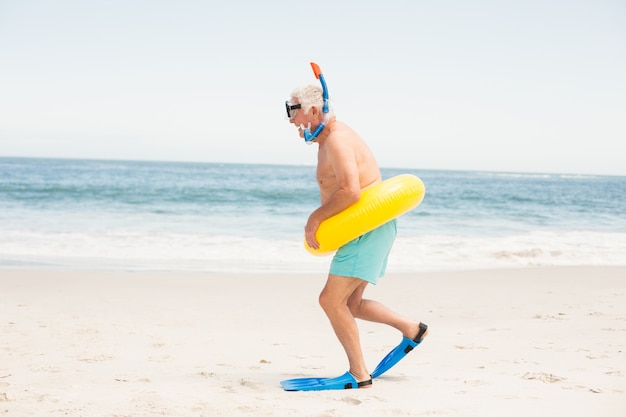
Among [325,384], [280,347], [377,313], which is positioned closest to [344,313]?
[377,313]

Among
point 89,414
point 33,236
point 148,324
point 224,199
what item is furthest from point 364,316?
point 224,199

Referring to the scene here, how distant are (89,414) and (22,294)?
438 centimetres

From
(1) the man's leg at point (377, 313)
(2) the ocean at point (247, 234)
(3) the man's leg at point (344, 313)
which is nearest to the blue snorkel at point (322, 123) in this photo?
(3) the man's leg at point (344, 313)

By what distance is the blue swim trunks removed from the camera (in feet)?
12.3

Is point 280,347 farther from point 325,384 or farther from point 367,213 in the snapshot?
point 367,213

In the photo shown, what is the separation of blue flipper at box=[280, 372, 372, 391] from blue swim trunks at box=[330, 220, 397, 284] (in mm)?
639

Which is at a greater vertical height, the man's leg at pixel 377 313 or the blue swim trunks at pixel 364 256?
the blue swim trunks at pixel 364 256

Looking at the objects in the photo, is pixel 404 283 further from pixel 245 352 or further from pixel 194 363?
pixel 194 363

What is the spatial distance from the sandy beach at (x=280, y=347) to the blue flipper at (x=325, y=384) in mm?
77

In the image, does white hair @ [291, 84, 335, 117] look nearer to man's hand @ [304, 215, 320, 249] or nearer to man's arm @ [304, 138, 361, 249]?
man's arm @ [304, 138, 361, 249]

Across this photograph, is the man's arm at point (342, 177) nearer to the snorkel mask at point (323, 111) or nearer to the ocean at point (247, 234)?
the snorkel mask at point (323, 111)

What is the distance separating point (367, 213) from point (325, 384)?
1.10m

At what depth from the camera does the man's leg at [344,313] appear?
3805 mm

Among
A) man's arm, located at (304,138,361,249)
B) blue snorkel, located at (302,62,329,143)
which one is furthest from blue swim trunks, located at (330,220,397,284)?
blue snorkel, located at (302,62,329,143)
